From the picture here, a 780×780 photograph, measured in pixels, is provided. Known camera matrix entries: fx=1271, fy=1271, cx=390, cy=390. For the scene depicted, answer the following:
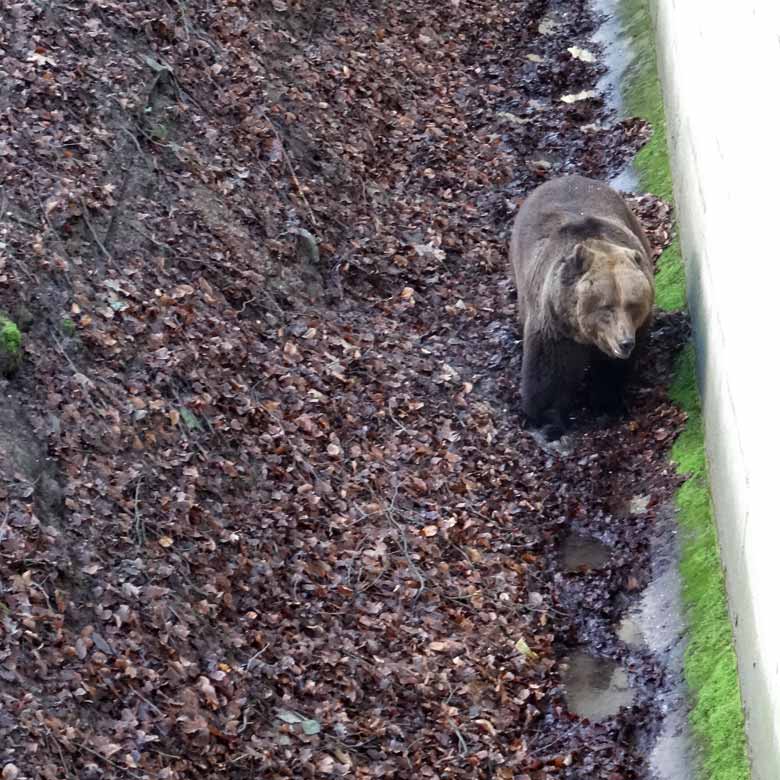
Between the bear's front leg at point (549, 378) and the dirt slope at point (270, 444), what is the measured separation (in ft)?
0.95

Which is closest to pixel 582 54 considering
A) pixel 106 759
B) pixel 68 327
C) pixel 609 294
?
pixel 609 294

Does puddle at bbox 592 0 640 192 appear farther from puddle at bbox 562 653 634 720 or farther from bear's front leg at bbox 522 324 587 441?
puddle at bbox 562 653 634 720

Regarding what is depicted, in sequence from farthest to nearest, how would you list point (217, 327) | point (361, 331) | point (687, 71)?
1. point (687, 71)
2. point (361, 331)
3. point (217, 327)

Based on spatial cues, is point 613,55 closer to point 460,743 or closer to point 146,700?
point 460,743

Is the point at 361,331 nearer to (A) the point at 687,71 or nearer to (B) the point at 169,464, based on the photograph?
(B) the point at 169,464

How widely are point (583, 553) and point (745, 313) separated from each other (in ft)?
9.01

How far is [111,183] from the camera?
10.3 meters

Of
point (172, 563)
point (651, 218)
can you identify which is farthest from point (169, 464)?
point (651, 218)

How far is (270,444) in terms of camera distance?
905 centimetres

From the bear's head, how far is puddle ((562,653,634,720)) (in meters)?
2.35

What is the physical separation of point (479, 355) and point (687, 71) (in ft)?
11.0

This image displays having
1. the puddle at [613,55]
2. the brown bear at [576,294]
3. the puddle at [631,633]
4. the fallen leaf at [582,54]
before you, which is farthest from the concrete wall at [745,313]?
the fallen leaf at [582,54]

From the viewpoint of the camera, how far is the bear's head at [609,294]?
9.65m

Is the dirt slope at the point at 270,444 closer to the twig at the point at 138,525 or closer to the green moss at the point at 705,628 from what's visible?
the twig at the point at 138,525
